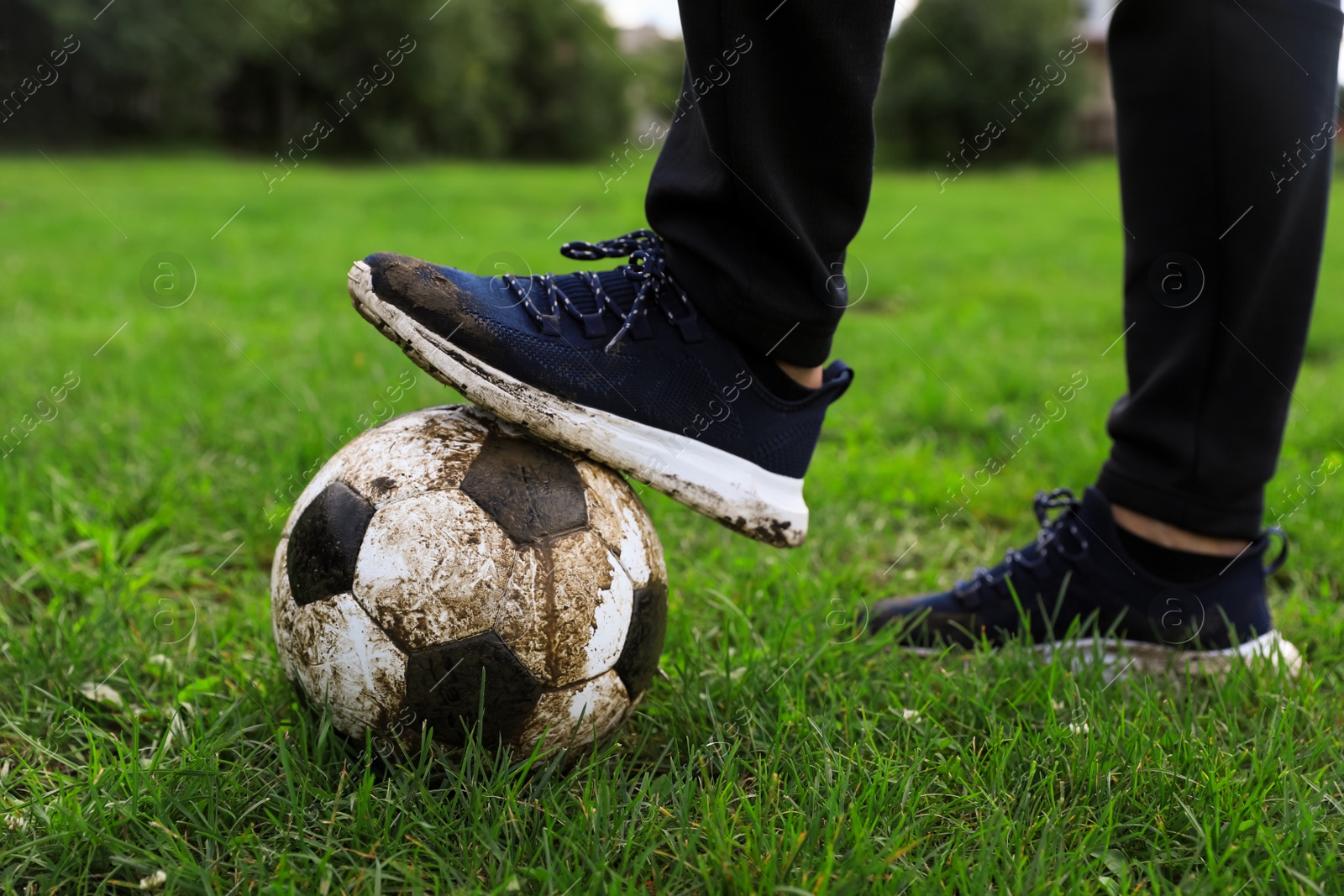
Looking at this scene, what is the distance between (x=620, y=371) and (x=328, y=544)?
62 cm

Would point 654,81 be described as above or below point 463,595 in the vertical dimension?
above

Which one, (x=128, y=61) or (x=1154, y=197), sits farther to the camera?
(x=128, y=61)

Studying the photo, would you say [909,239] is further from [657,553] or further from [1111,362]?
[657,553]

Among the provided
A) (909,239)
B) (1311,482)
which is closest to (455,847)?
(1311,482)

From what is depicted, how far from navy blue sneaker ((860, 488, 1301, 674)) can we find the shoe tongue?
90 centimetres

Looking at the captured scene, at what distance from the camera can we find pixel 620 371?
186 cm

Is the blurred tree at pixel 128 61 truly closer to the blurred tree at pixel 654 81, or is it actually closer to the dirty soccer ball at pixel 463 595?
the blurred tree at pixel 654 81

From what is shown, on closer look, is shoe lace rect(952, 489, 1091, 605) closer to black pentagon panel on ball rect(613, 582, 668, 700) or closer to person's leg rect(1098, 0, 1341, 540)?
person's leg rect(1098, 0, 1341, 540)

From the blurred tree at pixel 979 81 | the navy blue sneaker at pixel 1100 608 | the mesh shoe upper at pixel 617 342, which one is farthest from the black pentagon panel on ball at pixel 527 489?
the blurred tree at pixel 979 81

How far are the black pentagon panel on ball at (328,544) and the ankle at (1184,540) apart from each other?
168 cm

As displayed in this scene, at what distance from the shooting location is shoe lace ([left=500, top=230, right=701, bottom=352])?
186 cm

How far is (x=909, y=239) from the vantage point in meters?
10.4

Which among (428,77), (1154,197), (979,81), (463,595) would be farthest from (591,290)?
(979,81)

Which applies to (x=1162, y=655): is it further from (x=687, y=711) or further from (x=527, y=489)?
(x=527, y=489)
